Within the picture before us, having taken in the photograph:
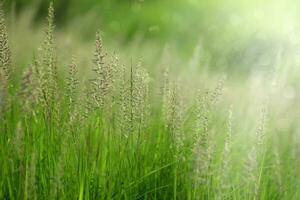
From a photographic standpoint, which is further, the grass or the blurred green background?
the blurred green background

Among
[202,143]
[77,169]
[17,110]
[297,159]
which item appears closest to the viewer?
[202,143]

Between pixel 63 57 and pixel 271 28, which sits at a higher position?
pixel 271 28

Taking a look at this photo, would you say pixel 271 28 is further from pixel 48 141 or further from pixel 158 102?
pixel 48 141

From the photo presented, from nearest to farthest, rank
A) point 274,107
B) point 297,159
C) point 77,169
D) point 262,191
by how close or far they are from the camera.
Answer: point 77,169 < point 262,191 < point 297,159 < point 274,107

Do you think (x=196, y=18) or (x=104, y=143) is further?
(x=196, y=18)

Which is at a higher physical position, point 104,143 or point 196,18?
point 196,18

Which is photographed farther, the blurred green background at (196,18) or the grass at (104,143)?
the blurred green background at (196,18)

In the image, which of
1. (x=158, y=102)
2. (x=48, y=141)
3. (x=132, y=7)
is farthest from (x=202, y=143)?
(x=132, y=7)

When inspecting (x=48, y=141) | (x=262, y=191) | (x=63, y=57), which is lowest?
(x=262, y=191)

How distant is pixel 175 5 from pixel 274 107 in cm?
844

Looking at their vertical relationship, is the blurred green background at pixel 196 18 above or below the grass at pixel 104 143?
above

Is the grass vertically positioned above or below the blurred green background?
below

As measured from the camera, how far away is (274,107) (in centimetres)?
411

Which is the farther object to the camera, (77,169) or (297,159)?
(297,159)
